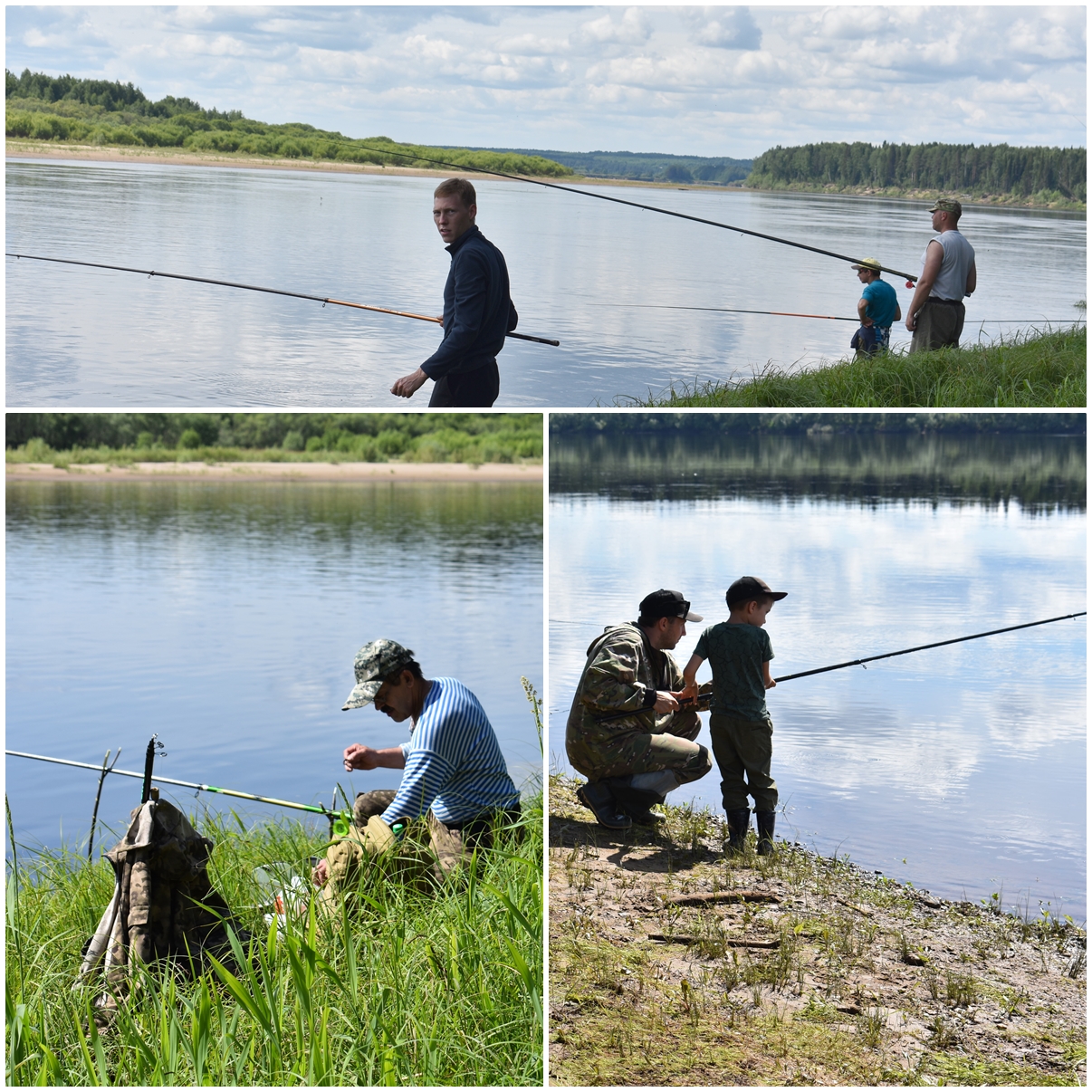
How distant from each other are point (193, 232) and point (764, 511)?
57.6 ft

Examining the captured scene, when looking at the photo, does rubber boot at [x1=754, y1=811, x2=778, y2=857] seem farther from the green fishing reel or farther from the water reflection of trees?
the green fishing reel

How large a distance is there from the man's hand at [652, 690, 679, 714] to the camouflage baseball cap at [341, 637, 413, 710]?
791mm

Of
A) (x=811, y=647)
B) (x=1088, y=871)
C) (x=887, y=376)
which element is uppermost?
(x=887, y=376)

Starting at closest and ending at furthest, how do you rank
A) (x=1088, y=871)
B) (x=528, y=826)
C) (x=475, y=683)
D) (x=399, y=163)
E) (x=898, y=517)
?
→ (x=1088, y=871)
(x=528, y=826)
(x=898, y=517)
(x=399, y=163)
(x=475, y=683)

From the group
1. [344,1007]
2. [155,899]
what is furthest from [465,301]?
[344,1007]

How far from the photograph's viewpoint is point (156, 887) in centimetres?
263

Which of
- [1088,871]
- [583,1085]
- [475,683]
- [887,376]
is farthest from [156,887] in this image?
[475,683]

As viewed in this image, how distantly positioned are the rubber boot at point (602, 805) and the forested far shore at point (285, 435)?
1684mm

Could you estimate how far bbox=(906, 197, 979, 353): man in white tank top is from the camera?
583cm

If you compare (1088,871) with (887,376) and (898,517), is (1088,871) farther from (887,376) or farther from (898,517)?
(887,376)

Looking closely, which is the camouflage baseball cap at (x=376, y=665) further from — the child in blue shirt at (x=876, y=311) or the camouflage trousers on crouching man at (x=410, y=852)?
the child in blue shirt at (x=876, y=311)

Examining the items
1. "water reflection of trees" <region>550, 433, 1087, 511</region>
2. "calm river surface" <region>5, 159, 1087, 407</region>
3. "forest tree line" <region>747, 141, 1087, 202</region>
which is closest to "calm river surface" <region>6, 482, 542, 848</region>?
"water reflection of trees" <region>550, 433, 1087, 511</region>

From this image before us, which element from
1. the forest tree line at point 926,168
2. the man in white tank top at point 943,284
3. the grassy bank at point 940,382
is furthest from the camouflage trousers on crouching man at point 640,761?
the forest tree line at point 926,168

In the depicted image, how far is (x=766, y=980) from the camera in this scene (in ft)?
8.09
